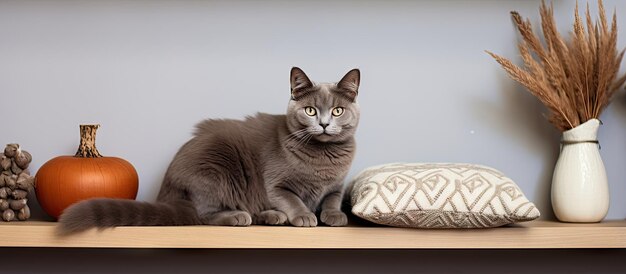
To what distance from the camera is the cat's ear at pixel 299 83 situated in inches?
56.9

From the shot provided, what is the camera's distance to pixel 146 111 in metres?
1.75

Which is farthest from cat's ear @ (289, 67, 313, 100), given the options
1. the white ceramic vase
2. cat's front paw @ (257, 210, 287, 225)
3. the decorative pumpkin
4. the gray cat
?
the white ceramic vase

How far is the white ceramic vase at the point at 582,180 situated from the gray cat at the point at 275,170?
57 centimetres

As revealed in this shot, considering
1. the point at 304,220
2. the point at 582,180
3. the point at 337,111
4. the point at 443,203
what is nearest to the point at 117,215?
the point at 304,220

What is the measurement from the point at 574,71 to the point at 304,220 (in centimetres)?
82

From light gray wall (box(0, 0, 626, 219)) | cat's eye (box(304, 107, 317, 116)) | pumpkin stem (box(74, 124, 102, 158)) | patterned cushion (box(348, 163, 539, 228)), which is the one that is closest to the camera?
patterned cushion (box(348, 163, 539, 228))

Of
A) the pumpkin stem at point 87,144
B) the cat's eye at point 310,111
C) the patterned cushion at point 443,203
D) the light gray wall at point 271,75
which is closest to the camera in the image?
the patterned cushion at point 443,203

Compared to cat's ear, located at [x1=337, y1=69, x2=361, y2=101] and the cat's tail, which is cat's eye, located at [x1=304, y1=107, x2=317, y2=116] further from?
the cat's tail

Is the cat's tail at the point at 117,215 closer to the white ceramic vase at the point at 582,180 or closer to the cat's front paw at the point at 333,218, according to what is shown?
the cat's front paw at the point at 333,218

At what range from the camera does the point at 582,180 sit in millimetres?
1606

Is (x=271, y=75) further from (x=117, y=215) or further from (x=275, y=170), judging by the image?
(x=117, y=215)

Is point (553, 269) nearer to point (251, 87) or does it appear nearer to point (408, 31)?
point (408, 31)

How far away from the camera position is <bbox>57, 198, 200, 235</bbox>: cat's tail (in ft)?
4.41

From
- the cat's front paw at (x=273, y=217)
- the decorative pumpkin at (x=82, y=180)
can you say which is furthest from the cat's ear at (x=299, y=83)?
the decorative pumpkin at (x=82, y=180)
